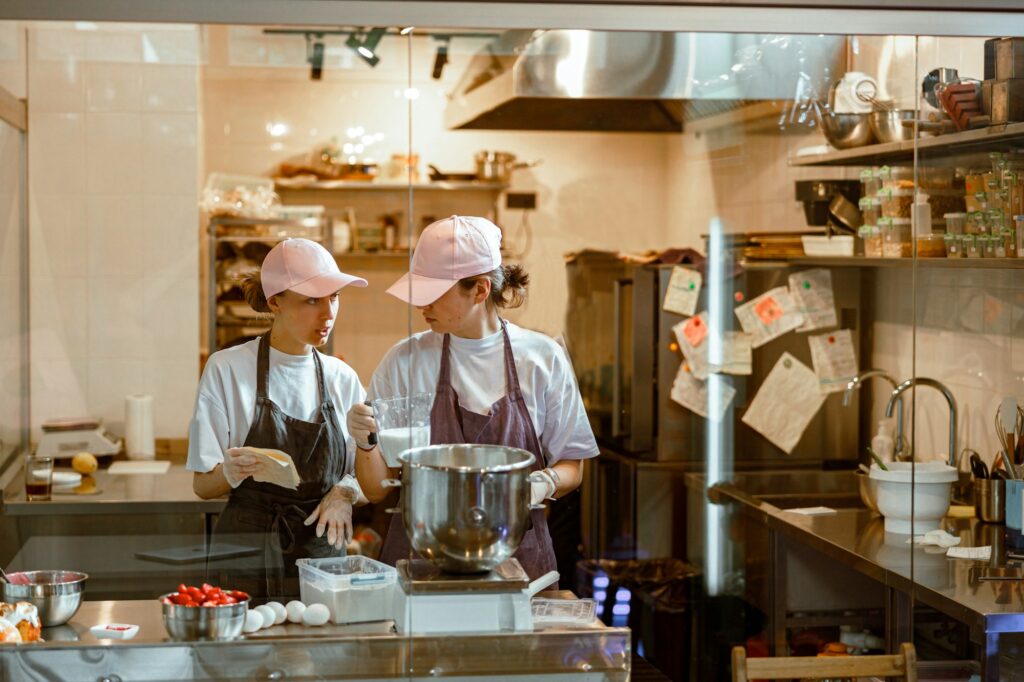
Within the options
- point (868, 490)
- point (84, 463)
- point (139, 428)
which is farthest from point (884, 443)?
point (84, 463)

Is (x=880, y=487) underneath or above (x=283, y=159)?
underneath

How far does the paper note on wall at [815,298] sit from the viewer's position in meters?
3.22

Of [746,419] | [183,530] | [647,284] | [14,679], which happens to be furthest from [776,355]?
[14,679]

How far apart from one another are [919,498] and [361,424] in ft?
4.35

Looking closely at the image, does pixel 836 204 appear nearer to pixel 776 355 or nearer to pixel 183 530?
pixel 776 355

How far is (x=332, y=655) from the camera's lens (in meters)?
2.37

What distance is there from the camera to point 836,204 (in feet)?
10.6

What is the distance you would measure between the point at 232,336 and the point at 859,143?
5.41 feet

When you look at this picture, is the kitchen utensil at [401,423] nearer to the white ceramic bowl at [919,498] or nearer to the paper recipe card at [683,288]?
the white ceramic bowl at [919,498]

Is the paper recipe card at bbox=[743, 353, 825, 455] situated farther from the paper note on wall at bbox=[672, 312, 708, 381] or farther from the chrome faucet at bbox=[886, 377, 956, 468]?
the chrome faucet at bbox=[886, 377, 956, 468]

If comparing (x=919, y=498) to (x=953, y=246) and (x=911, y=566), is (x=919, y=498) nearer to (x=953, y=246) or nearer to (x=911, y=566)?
(x=911, y=566)

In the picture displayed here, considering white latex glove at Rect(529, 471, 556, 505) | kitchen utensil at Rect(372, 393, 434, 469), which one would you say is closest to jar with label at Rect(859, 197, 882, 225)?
white latex glove at Rect(529, 471, 556, 505)

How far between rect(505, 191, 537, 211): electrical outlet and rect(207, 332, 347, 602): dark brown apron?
0.91 m

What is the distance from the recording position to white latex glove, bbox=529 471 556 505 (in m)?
2.55
